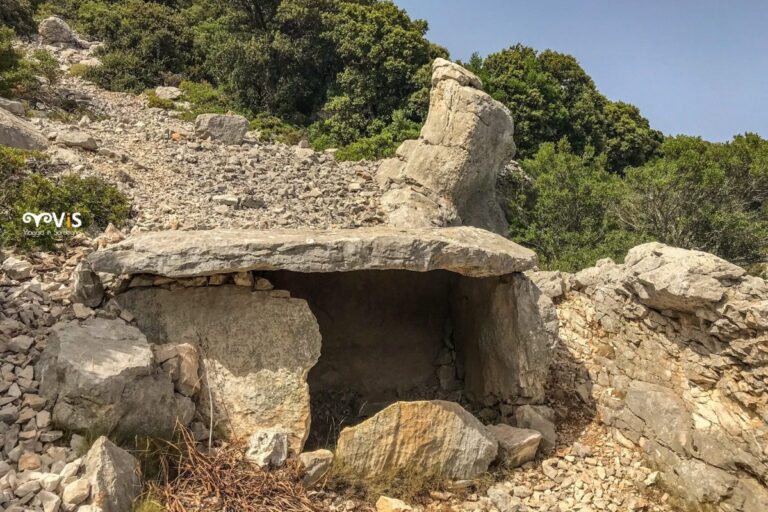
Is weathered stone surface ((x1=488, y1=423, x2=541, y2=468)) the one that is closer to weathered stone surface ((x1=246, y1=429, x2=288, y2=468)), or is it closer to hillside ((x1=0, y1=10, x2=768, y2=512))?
hillside ((x1=0, y1=10, x2=768, y2=512))

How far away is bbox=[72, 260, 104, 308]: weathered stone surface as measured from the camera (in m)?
4.98

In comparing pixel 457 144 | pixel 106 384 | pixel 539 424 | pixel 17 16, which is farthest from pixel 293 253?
pixel 17 16

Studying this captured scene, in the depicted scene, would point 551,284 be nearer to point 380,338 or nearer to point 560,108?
point 380,338

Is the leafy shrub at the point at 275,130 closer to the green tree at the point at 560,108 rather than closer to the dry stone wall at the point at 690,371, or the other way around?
the green tree at the point at 560,108

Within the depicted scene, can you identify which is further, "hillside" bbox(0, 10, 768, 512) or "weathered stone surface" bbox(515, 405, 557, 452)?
"weathered stone surface" bbox(515, 405, 557, 452)

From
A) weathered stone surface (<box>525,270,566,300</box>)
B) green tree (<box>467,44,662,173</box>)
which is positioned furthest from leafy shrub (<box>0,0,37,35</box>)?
weathered stone surface (<box>525,270,566,300</box>)

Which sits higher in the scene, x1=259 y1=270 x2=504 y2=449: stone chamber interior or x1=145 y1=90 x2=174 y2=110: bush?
x1=145 y1=90 x2=174 y2=110: bush

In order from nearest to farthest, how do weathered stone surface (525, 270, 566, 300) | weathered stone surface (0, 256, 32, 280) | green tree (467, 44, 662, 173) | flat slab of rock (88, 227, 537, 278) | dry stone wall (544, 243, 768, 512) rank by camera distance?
flat slab of rock (88, 227, 537, 278)
dry stone wall (544, 243, 768, 512)
weathered stone surface (0, 256, 32, 280)
weathered stone surface (525, 270, 566, 300)
green tree (467, 44, 662, 173)

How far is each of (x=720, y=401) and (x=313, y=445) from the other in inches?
182

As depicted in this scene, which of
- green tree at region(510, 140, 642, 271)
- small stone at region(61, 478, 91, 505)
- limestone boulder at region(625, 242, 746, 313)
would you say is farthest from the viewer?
green tree at region(510, 140, 642, 271)

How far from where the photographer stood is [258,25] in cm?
2122

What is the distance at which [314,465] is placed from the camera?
4.60m

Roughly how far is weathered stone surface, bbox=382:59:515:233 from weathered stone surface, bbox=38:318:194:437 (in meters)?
7.60

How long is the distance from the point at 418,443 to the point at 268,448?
1.47 meters
